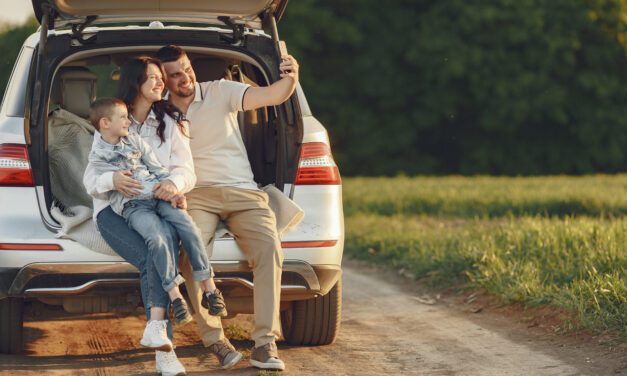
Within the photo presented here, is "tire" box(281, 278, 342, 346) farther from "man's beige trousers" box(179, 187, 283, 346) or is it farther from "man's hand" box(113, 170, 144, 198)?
"man's hand" box(113, 170, 144, 198)

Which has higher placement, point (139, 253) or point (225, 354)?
point (139, 253)

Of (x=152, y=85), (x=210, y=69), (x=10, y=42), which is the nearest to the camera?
(x=152, y=85)

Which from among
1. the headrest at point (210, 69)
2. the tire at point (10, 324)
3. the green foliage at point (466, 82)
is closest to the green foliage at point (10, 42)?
the green foliage at point (466, 82)

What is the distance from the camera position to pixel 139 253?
5.55 m

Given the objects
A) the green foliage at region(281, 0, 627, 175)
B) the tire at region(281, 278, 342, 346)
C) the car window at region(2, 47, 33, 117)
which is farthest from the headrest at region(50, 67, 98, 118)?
the green foliage at region(281, 0, 627, 175)

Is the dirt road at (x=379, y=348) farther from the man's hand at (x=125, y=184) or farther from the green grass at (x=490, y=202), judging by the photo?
the green grass at (x=490, y=202)

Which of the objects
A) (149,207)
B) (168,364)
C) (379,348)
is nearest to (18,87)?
(149,207)

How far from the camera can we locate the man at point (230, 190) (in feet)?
18.8

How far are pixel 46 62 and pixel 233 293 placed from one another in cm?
145

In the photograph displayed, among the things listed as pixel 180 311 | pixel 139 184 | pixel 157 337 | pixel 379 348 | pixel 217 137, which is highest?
pixel 217 137

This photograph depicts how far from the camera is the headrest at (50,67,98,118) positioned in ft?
22.0

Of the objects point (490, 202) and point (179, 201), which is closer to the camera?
point (179, 201)

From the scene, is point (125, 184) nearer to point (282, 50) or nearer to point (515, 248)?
point (282, 50)

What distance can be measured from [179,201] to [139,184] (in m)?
0.20
